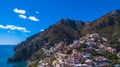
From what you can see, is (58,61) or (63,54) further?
(63,54)

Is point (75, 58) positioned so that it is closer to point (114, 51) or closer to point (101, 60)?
point (101, 60)

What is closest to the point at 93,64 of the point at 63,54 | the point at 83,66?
the point at 83,66

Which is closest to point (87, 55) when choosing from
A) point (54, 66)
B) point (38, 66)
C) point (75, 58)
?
point (75, 58)

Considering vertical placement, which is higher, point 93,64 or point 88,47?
point 88,47

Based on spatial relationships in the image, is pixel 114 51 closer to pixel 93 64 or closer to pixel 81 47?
pixel 81 47

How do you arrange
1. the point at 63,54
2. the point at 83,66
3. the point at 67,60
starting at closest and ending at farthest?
the point at 83,66, the point at 67,60, the point at 63,54

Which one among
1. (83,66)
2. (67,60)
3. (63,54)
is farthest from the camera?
(63,54)

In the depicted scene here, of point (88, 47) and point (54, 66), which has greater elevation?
point (88, 47)

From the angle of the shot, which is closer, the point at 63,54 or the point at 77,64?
the point at 77,64
